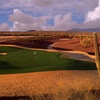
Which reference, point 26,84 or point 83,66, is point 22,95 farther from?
point 83,66

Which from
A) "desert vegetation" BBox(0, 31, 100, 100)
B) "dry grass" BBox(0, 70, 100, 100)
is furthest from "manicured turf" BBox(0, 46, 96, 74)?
"dry grass" BBox(0, 70, 100, 100)

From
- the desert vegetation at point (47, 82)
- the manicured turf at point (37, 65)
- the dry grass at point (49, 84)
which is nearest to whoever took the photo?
the desert vegetation at point (47, 82)

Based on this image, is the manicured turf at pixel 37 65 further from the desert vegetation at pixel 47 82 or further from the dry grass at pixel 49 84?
the dry grass at pixel 49 84

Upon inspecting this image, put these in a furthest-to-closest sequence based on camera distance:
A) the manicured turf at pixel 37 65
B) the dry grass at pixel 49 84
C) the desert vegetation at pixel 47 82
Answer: the manicured turf at pixel 37 65 < the dry grass at pixel 49 84 < the desert vegetation at pixel 47 82

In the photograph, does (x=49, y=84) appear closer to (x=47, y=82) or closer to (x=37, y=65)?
(x=47, y=82)

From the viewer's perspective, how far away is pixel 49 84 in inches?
779

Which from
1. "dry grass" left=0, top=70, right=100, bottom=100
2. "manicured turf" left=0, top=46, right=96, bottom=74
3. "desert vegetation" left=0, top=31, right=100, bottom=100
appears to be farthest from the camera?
→ "manicured turf" left=0, top=46, right=96, bottom=74

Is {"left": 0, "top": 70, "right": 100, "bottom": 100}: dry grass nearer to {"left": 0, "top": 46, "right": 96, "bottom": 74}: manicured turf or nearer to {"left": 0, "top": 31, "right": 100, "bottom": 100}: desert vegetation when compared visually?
{"left": 0, "top": 31, "right": 100, "bottom": 100}: desert vegetation

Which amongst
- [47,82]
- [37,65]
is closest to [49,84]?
[47,82]

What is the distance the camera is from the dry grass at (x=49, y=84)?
1589 cm

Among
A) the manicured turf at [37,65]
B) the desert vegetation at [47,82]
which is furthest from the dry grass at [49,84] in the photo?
the manicured turf at [37,65]

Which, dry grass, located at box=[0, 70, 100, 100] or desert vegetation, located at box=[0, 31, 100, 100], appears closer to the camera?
desert vegetation, located at box=[0, 31, 100, 100]

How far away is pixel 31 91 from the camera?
58.2ft

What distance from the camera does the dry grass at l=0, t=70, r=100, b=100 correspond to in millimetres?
15891
